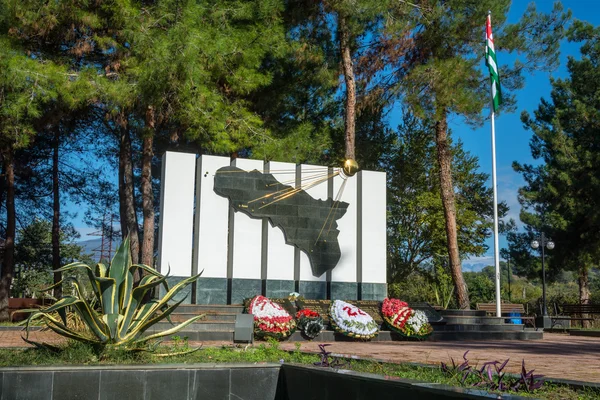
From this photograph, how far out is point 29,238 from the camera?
24.5 metres

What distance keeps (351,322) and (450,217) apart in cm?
669

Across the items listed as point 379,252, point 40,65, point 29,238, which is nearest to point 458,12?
point 379,252

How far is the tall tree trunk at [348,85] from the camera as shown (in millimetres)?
17125

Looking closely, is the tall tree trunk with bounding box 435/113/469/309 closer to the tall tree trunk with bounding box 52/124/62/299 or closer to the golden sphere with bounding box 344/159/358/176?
the golden sphere with bounding box 344/159/358/176

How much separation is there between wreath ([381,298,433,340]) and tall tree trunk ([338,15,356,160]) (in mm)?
4943

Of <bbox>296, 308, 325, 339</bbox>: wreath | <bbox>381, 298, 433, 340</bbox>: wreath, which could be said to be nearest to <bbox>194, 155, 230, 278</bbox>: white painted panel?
<bbox>296, 308, 325, 339</bbox>: wreath

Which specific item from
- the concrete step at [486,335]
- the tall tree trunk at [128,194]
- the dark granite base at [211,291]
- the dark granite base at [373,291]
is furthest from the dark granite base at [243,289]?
the tall tree trunk at [128,194]

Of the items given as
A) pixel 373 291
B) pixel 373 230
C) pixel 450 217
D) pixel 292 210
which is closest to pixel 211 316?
pixel 292 210

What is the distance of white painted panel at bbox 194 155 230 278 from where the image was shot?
13.8 metres

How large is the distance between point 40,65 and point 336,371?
1214cm

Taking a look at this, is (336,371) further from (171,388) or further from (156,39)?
(156,39)

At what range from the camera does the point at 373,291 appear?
609 inches

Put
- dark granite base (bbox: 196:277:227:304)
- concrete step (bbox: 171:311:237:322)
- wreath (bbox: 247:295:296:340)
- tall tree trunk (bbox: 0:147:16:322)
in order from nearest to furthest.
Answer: wreath (bbox: 247:295:296:340)
concrete step (bbox: 171:311:237:322)
dark granite base (bbox: 196:277:227:304)
tall tree trunk (bbox: 0:147:16:322)

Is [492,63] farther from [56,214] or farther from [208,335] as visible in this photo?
[56,214]
